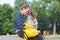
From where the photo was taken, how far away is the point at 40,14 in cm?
4388

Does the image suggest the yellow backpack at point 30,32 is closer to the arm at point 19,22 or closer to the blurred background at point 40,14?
the arm at point 19,22

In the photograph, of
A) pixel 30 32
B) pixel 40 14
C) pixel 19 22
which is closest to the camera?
pixel 30 32

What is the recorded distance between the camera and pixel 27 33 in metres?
4.82

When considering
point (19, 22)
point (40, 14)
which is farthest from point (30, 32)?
point (40, 14)

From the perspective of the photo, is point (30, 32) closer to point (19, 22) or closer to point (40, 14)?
point (19, 22)

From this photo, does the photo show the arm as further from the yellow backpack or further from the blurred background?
the blurred background

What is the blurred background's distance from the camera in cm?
4216

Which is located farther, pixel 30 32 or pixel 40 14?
pixel 40 14

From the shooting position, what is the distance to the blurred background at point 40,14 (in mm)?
42156

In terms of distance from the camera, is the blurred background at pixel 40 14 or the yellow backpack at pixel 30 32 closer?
the yellow backpack at pixel 30 32

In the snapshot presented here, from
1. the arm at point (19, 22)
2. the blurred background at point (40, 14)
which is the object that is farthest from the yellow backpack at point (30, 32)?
the blurred background at point (40, 14)

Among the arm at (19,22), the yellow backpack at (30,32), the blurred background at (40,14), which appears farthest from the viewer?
the blurred background at (40,14)

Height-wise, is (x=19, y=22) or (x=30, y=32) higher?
(x=19, y=22)

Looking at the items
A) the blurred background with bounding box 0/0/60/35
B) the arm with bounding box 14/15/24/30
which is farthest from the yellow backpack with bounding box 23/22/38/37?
the blurred background with bounding box 0/0/60/35
